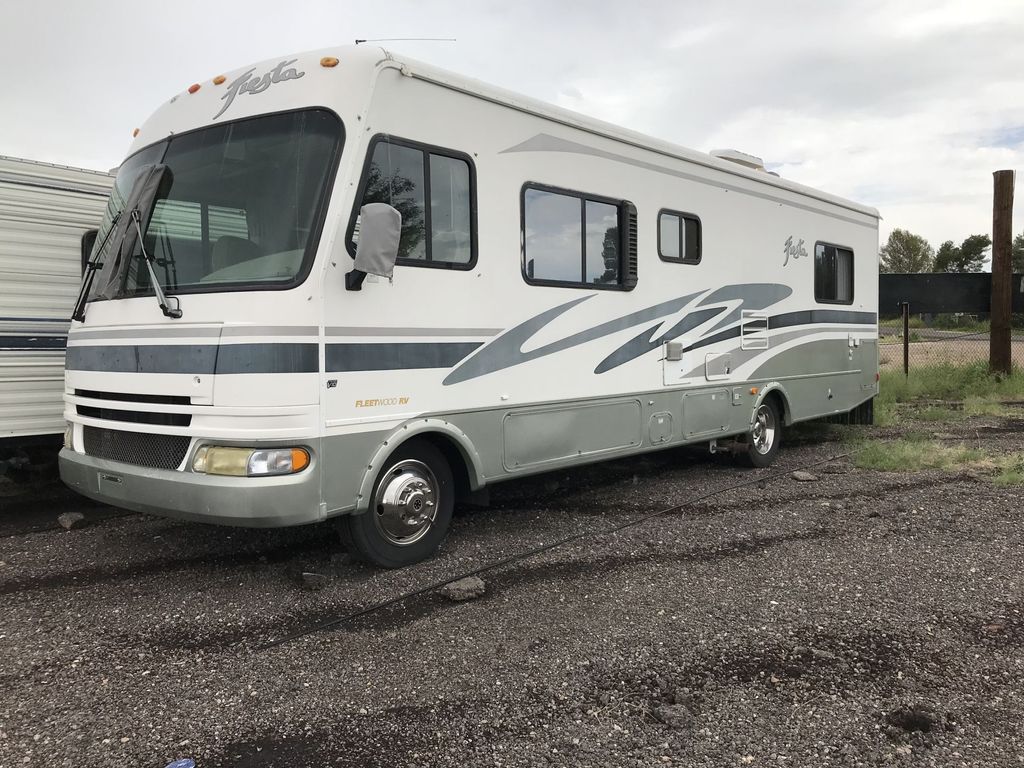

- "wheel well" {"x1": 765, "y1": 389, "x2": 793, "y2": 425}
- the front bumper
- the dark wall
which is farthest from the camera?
the dark wall

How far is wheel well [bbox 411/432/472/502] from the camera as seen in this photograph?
488 centimetres

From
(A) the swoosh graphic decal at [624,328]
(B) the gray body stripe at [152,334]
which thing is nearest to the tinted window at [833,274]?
(A) the swoosh graphic decal at [624,328]

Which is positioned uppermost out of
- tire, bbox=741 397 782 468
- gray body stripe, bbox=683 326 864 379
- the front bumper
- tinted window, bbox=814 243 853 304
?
tinted window, bbox=814 243 853 304

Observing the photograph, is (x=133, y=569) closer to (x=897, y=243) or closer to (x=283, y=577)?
(x=283, y=577)

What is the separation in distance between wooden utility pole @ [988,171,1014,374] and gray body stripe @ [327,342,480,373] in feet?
39.4

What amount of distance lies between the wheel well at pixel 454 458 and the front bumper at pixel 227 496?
0.90m

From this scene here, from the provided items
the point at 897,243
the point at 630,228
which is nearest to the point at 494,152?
the point at 630,228

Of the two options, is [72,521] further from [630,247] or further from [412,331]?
[630,247]

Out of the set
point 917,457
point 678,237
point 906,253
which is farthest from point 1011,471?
point 906,253

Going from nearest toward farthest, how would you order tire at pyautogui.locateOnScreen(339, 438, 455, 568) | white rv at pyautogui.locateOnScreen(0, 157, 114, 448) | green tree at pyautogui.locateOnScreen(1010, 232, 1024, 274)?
tire at pyautogui.locateOnScreen(339, 438, 455, 568) < white rv at pyautogui.locateOnScreen(0, 157, 114, 448) < green tree at pyautogui.locateOnScreen(1010, 232, 1024, 274)

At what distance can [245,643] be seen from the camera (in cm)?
379

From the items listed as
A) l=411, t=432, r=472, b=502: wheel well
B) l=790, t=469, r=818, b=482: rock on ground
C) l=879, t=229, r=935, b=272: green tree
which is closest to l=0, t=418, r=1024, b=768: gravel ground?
l=411, t=432, r=472, b=502: wheel well

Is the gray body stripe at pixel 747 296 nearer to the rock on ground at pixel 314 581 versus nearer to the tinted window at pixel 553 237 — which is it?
the tinted window at pixel 553 237

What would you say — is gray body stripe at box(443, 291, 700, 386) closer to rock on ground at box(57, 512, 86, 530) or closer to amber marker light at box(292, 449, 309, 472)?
amber marker light at box(292, 449, 309, 472)
